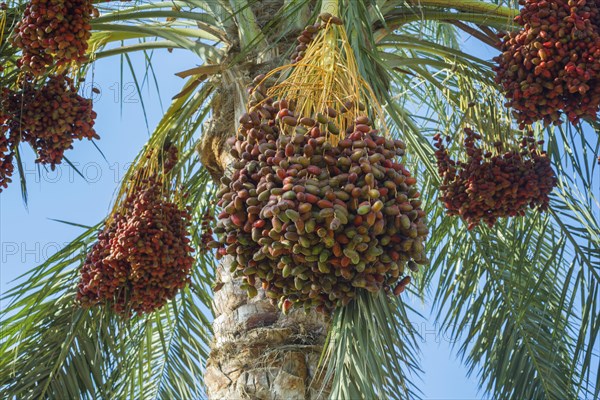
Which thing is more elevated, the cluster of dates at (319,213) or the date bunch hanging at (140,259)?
the date bunch hanging at (140,259)

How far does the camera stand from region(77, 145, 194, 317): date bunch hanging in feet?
9.87

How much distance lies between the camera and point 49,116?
2.81 metres

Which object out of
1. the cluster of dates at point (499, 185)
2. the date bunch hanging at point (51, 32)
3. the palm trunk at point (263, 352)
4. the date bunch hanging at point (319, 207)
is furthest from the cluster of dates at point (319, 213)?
the cluster of dates at point (499, 185)

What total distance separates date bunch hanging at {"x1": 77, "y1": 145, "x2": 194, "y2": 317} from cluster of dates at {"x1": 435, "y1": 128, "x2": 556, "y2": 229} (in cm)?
102

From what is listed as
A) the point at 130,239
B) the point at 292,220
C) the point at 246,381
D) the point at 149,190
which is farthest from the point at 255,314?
the point at 292,220

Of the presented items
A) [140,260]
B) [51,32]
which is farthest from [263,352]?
[51,32]

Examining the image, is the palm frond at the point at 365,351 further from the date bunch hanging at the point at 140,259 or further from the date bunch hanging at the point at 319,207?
the date bunch hanging at the point at 140,259

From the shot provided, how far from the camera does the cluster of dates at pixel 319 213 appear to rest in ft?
5.74

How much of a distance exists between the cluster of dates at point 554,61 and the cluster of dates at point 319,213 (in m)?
0.69

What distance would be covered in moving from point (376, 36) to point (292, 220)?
5.61 ft

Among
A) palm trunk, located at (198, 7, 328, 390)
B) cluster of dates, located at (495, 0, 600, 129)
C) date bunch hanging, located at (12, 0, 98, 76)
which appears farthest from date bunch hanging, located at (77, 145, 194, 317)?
cluster of dates, located at (495, 0, 600, 129)

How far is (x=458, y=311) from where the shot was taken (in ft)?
13.6

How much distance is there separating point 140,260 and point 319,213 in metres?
1.41

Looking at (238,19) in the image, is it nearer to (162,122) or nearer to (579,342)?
(162,122)
